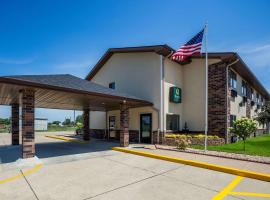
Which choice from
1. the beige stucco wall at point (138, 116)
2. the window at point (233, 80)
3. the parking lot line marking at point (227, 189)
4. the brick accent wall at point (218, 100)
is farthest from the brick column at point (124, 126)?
the window at point (233, 80)

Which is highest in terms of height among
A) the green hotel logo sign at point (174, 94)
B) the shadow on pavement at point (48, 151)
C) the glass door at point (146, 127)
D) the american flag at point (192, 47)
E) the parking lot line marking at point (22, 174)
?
the american flag at point (192, 47)

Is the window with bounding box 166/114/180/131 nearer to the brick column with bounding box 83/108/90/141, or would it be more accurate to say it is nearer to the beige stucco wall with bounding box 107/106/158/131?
the beige stucco wall with bounding box 107/106/158/131

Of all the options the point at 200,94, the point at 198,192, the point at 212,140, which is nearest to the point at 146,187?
the point at 198,192

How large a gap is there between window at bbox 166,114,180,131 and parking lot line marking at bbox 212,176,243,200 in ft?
27.6

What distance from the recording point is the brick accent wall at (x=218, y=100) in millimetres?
14422

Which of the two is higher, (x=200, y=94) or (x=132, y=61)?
(x=132, y=61)

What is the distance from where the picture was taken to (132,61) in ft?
53.9

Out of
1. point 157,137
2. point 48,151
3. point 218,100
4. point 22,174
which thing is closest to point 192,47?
point 218,100

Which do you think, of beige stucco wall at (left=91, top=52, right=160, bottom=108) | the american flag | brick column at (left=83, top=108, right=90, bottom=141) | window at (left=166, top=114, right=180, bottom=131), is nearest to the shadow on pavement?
brick column at (left=83, top=108, right=90, bottom=141)

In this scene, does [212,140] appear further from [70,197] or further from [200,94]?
[70,197]

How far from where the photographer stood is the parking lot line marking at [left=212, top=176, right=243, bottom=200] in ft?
15.8

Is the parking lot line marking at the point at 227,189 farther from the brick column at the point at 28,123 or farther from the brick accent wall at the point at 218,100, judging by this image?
the brick accent wall at the point at 218,100

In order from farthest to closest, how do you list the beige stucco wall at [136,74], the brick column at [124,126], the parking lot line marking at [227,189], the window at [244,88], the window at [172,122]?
the window at [244,88] → the window at [172,122] → the beige stucco wall at [136,74] → the brick column at [124,126] → the parking lot line marking at [227,189]

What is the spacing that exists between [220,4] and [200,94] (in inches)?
278
